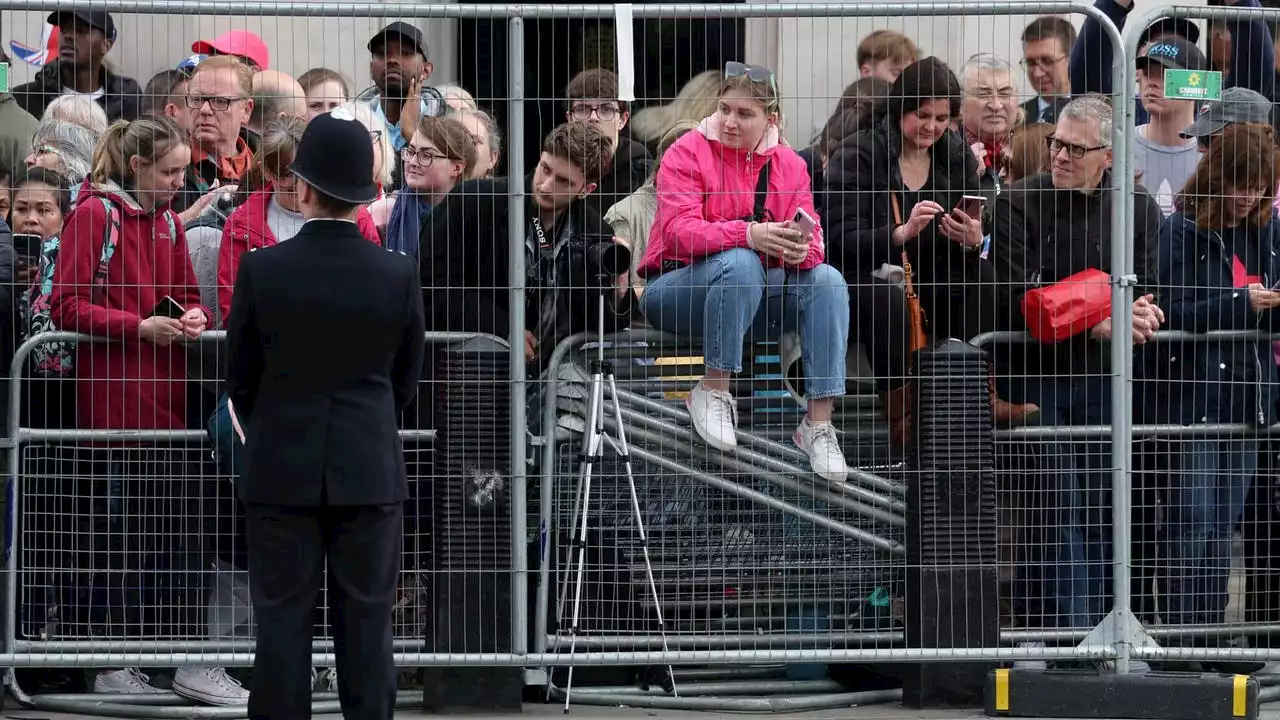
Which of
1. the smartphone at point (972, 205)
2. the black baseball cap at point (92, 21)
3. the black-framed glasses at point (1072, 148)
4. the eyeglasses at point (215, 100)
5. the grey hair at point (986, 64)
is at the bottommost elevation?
the smartphone at point (972, 205)

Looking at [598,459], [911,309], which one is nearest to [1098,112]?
[911,309]

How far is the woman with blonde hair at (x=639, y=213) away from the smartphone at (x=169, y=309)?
5.18ft

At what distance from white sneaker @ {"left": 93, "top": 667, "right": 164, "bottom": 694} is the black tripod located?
1.65 metres

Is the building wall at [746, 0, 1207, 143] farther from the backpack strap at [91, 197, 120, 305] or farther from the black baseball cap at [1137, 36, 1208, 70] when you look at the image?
the backpack strap at [91, 197, 120, 305]

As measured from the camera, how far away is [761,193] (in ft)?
22.7

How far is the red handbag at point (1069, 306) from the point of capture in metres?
6.94

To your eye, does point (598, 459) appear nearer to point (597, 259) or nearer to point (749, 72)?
point (597, 259)

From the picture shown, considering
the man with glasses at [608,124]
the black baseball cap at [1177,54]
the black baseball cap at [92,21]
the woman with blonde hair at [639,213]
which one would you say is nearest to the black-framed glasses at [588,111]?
the man with glasses at [608,124]

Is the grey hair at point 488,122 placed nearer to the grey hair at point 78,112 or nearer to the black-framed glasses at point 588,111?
the black-framed glasses at point 588,111

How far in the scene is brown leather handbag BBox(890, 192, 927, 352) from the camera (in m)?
6.91

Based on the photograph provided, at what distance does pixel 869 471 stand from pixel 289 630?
94.6 inches

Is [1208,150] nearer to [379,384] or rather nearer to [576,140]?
[576,140]

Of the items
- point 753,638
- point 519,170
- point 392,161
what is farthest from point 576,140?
point 753,638

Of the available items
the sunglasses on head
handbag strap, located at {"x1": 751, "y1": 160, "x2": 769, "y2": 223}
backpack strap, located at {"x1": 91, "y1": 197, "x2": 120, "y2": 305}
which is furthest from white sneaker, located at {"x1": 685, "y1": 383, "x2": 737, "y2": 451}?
backpack strap, located at {"x1": 91, "y1": 197, "x2": 120, "y2": 305}
